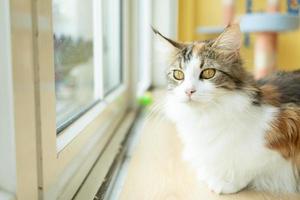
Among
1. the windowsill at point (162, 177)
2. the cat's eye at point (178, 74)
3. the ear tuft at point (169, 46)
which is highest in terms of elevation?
the ear tuft at point (169, 46)

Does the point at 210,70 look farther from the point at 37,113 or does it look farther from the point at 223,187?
the point at 37,113

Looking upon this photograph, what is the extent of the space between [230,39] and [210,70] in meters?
0.10

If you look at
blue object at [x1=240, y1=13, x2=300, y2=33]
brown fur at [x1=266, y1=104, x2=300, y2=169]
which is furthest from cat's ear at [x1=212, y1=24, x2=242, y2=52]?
blue object at [x1=240, y1=13, x2=300, y2=33]

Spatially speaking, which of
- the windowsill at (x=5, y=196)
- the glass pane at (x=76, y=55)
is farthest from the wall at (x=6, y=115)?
the glass pane at (x=76, y=55)

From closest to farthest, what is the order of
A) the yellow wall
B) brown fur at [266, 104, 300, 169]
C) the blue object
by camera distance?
brown fur at [266, 104, 300, 169]
the blue object
the yellow wall

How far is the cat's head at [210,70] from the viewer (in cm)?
91

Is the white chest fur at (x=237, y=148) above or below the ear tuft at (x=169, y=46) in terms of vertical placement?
below

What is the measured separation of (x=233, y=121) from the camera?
91 centimetres

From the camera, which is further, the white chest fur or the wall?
the white chest fur

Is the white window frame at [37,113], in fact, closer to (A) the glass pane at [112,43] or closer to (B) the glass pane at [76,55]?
(B) the glass pane at [76,55]

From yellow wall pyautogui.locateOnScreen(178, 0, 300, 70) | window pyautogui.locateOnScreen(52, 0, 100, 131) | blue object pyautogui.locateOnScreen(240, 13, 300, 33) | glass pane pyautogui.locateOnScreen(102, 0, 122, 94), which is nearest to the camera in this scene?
window pyautogui.locateOnScreen(52, 0, 100, 131)

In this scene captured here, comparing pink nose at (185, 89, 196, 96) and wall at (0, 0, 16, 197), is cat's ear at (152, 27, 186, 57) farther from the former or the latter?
wall at (0, 0, 16, 197)

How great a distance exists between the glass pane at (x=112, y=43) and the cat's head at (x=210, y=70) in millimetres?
790

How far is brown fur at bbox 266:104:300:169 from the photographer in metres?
0.90
